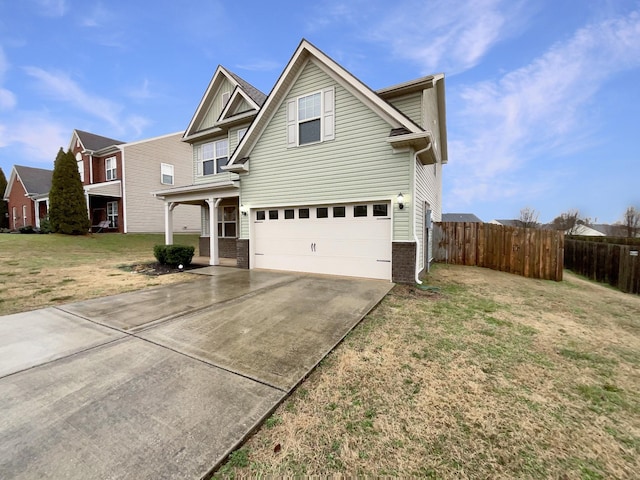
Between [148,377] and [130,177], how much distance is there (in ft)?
71.2

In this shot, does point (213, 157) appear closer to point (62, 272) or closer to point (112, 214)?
point (62, 272)

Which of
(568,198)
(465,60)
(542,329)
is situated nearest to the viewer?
(542,329)

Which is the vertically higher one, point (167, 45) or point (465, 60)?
point (167, 45)

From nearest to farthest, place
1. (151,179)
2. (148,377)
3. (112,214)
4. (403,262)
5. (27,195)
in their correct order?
1. (148,377)
2. (403,262)
3. (112,214)
4. (151,179)
5. (27,195)

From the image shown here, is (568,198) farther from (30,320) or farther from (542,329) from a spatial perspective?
(30,320)

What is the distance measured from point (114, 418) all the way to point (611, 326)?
7.79m

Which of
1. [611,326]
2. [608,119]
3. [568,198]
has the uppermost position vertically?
[608,119]

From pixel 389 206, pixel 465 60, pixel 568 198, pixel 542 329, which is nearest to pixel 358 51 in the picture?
pixel 465 60

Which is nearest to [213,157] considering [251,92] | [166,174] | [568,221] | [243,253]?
[251,92]

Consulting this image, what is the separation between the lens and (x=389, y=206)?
789 cm

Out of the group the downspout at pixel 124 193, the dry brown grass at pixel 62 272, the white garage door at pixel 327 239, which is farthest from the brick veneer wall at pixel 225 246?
the downspout at pixel 124 193

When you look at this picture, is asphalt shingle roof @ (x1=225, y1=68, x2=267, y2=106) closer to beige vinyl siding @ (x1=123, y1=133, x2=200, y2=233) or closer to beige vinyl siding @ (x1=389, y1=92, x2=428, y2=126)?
beige vinyl siding @ (x1=389, y1=92, x2=428, y2=126)

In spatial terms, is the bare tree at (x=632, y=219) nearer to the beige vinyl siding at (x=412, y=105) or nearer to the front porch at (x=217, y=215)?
the beige vinyl siding at (x=412, y=105)

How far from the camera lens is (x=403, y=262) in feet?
25.1
